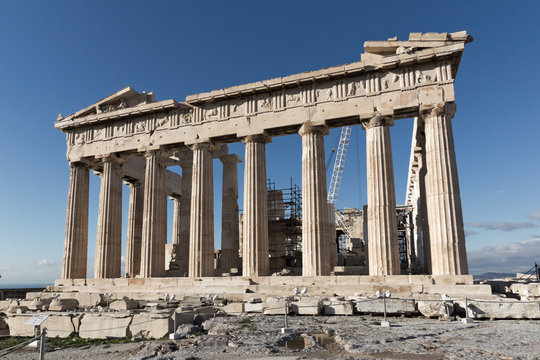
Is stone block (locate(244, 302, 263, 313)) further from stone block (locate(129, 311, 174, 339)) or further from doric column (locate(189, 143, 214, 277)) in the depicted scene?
doric column (locate(189, 143, 214, 277))

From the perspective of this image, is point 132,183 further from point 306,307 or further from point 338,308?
point 338,308

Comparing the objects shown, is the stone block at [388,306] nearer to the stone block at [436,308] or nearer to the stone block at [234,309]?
the stone block at [436,308]

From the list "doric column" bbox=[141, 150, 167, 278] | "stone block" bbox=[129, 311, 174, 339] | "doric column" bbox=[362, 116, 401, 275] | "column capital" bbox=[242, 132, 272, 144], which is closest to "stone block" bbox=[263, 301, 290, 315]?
"stone block" bbox=[129, 311, 174, 339]

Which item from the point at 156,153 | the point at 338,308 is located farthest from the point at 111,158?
the point at 338,308

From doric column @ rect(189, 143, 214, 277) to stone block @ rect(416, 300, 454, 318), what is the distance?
1310cm

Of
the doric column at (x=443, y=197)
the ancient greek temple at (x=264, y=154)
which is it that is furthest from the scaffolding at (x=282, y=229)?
the doric column at (x=443, y=197)

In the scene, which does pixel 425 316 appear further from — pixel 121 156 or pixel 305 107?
pixel 121 156

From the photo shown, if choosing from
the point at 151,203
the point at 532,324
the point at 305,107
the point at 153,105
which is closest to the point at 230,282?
the point at 151,203

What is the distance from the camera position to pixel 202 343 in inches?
408

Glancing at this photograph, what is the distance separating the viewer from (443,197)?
66.7 feet

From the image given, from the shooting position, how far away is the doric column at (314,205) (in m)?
22.0

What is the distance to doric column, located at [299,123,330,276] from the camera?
22.0 metres

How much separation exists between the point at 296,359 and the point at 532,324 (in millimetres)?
7974

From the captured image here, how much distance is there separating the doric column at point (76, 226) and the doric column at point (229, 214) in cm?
914
